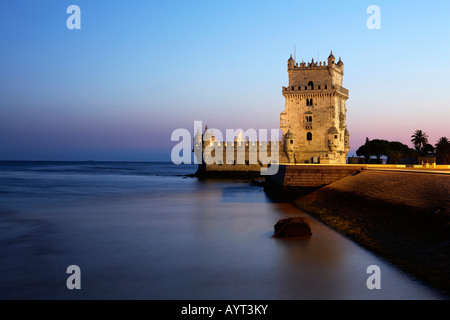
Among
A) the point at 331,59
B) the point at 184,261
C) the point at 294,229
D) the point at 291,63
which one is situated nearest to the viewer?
the point at 184,261

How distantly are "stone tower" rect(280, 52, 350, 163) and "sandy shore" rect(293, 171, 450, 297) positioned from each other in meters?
29.4

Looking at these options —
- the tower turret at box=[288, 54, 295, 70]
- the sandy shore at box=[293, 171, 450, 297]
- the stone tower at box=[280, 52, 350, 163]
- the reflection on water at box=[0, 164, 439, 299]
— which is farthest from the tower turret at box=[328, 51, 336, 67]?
the reflection on water at box=[0, 164, 439, 299]

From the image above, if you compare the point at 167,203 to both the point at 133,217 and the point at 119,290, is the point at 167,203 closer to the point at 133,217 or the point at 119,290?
the point at 133,217

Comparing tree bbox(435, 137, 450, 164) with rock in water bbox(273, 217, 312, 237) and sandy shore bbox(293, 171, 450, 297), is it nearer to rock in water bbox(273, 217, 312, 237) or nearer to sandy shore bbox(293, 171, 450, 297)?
sandy shore bbox(293, 171, 450, 297)

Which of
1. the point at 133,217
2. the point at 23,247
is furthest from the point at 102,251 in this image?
the point at 133,217

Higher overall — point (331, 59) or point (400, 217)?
point (331, 59)

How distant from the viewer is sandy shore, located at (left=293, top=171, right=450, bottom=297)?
1223 centimetres

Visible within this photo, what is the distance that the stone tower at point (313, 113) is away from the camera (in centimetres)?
5631

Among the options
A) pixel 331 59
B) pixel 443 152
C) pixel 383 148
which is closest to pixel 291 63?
pixel 331 59

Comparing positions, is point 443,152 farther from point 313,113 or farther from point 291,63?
point 291,63

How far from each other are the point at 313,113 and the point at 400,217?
136ft

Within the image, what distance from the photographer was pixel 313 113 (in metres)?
56.9
